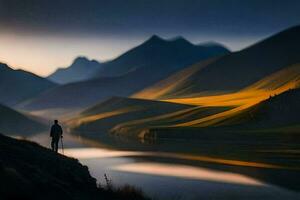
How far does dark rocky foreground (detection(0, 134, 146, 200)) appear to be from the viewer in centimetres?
2283

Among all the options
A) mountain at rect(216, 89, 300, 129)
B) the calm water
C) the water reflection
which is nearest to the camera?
the calm water

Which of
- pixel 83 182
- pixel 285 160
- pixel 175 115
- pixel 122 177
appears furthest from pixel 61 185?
pixel 175 115

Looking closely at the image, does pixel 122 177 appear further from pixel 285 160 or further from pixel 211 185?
pixel 285 160

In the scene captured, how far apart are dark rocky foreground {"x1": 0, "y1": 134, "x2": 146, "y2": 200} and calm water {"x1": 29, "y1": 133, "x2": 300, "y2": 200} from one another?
34.3ft

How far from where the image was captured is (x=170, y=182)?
5453 cm

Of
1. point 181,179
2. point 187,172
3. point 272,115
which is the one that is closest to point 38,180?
point 181,179

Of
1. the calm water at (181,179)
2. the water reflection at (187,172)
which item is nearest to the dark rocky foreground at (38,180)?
the calm water at (181,179)

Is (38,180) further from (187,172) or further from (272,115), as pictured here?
(272,115)

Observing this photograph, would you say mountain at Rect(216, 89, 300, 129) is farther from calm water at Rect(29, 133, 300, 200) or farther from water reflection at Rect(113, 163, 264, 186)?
water reflection at Rect(113, 163, 264, 186)

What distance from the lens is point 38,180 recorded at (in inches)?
1009

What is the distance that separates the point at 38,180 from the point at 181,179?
33.3m

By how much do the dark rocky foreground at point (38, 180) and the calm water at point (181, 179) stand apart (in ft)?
34.3

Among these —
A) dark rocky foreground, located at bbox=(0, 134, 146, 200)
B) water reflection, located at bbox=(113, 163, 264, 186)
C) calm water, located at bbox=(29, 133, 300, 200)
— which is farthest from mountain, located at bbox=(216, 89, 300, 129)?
dark rocky foreground, located at bbox=(0, 134, 146, 200)

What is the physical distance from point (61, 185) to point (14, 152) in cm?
617
